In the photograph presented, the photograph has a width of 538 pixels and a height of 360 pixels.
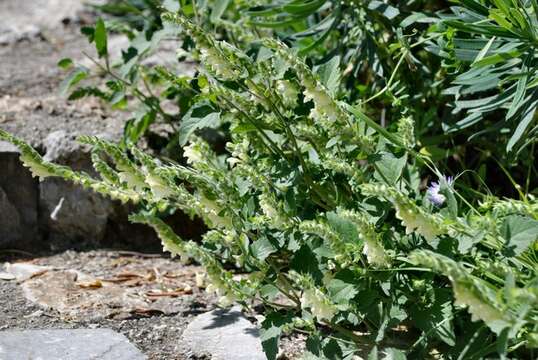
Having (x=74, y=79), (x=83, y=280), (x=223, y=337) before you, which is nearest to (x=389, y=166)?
(x=223, y=337)

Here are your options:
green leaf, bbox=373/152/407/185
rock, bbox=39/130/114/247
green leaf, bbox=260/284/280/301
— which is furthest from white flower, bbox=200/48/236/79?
rock, bbox=39/130/114/247

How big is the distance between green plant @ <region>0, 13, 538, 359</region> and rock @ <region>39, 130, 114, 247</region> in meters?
0.73

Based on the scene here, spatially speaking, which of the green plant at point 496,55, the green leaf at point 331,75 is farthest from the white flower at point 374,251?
the green plant at point 496,55

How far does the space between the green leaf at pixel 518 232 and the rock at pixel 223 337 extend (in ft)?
2.17

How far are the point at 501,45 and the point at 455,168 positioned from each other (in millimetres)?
749

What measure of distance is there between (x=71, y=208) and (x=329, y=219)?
124 cm

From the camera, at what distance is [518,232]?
1608 mm

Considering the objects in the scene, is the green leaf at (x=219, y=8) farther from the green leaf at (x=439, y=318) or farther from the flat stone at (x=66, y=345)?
the green leaf at (x=439, y=318)

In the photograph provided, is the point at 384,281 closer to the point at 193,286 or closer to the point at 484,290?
the point at 484,290

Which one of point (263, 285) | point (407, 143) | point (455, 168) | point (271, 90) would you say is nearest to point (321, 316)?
point (263, 285)

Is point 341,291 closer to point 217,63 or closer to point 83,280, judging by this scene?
point 217,63

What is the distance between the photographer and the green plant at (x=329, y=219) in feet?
5.41

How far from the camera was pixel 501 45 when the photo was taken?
213cm

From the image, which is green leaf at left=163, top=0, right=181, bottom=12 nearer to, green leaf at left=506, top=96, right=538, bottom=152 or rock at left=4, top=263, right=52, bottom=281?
rock at left=4, top=263, right=52, bottom=281
